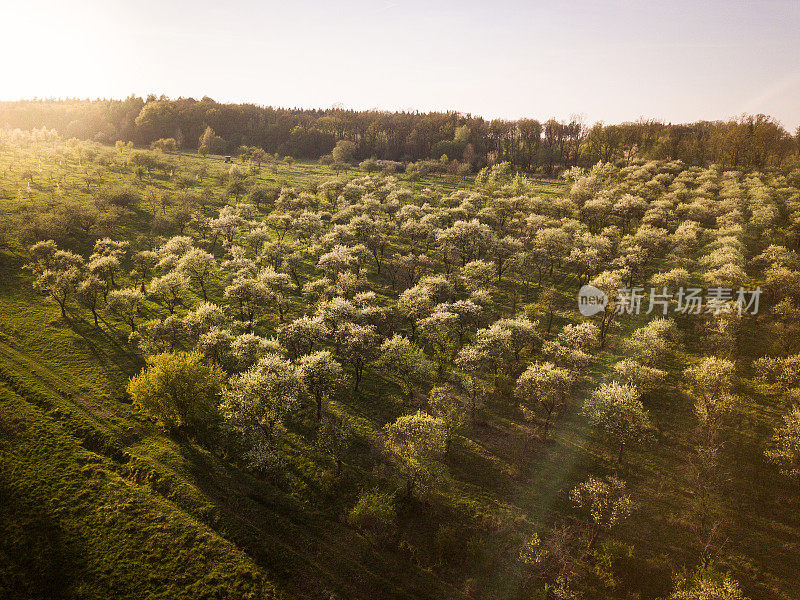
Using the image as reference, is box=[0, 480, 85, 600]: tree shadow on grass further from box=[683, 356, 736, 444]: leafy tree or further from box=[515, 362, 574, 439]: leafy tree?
box=[683, 356, 736, 444]: leafy tree

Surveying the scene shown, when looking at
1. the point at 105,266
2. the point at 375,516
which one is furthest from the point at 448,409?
the point at 105,266

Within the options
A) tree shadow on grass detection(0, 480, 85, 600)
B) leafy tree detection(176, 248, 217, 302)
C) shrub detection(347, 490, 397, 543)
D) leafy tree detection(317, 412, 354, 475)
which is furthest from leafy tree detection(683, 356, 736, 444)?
leafy tree detection(176, 248, 217, 302)

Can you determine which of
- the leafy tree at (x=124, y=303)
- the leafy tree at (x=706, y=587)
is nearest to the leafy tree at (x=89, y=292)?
the leafy tree at (x=124, y=303)

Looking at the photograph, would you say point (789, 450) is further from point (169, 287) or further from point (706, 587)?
point (169, 287)

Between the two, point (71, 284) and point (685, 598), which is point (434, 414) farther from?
point (71, 284)

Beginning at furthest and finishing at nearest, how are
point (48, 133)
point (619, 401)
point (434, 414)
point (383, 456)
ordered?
1. point (48, 133)
2. point (434, 414)
3. point (383, 456)
4. point (619, 401)

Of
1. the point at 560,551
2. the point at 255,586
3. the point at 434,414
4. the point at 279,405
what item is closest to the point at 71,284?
the point at 279,405
